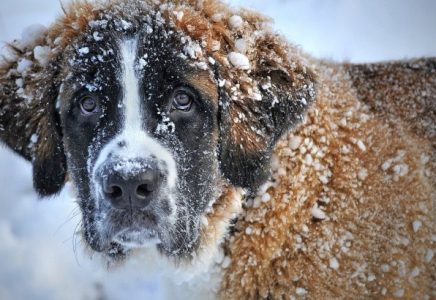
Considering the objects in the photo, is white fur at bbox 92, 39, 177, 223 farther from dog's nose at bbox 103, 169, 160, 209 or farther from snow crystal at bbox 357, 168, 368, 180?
snow crystal at bbox 357, 168, 368, 180

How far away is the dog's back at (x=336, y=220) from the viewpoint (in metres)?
2.59

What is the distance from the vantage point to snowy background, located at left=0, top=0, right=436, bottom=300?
12.3 feet

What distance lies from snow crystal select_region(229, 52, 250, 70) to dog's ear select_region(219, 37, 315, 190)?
44 millimetres

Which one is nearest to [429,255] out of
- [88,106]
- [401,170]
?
[401,170]

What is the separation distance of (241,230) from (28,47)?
1.58 m

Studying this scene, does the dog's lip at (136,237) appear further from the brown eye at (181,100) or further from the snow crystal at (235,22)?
the snow crystal at (235,22)

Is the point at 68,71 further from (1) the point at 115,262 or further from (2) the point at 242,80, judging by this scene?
A: (1) the point at 115,262

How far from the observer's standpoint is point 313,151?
2633 mm

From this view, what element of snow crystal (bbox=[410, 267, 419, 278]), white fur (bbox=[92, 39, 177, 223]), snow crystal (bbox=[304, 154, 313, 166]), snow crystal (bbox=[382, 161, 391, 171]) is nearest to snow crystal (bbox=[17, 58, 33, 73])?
white fur (bbox=[92, 39, 177, 223])

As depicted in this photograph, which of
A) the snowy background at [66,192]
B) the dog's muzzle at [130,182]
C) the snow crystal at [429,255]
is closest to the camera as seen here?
the dog's muzzle at [130,182]

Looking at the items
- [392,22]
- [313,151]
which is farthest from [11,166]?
[392,22]

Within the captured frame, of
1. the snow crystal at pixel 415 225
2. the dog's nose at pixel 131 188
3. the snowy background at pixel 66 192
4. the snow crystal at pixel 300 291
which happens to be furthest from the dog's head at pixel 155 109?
the snow crystal at pixel 415 225

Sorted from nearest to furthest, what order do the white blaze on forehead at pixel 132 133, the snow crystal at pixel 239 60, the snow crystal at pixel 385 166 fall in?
the white blaze on forehead at pixel 132 133, the snow crystal at pixel 239 60, the snow crystal at pixel 385 166

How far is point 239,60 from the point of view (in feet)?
7.83
